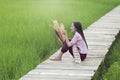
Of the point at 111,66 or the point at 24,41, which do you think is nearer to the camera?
the point at 111,66

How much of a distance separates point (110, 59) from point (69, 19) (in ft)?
16.6

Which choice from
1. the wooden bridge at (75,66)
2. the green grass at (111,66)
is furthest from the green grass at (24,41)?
the green grass at (111,66)

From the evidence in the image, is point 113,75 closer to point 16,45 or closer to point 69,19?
point 16,45

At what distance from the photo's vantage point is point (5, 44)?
7.45m

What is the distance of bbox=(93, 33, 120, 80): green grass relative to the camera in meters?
5.52

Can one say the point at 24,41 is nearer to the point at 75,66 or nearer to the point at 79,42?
the point at 79,42

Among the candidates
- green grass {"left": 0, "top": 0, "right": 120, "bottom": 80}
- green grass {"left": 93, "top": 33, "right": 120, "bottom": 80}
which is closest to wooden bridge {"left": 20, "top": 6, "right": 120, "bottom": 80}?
green grass {"left": 93, "top": 33, "right": 120, "bottom": 80}

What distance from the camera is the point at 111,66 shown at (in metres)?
6.08

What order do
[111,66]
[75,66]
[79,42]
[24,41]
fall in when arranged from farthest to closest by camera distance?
[24,41]
[79,42]
[111,66]
[75,66]

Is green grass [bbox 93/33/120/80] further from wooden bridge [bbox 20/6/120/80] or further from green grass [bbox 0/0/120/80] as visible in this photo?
green grass [bbox 0/0/120/80]

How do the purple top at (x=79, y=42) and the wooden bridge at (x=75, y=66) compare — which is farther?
the purple top at (x=79, y=42)

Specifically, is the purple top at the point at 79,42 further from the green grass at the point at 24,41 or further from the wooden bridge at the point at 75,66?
the green grass at the point at 24,41

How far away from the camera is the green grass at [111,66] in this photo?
5.52 meters

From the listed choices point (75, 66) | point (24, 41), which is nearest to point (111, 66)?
point (75, 66)
